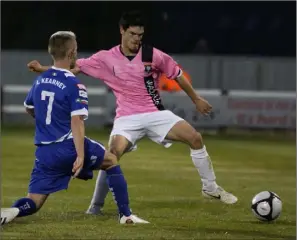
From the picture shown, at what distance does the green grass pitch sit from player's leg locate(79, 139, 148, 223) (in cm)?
16

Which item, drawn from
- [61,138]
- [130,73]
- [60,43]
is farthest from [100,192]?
[60,43]

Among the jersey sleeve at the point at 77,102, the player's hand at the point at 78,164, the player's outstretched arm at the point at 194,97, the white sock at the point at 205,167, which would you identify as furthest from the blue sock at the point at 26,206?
the player's outstretched arm at the point at 194,97

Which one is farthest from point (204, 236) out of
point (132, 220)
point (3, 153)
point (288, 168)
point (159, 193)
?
point (3, 153)

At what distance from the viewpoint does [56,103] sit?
909cm

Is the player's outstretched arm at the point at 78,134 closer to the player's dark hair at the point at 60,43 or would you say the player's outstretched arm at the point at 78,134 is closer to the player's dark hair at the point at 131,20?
the player's dark hair at the point at 60,43

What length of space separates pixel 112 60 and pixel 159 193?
7.63ft

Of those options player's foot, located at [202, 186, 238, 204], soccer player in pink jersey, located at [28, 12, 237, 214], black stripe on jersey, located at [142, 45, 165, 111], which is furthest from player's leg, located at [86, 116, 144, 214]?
player's foot, located at [202, 186, 238, 204]

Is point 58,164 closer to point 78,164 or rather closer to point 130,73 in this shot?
point 78,164

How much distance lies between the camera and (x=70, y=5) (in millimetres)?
25438

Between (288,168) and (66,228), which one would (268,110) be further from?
(66,228)

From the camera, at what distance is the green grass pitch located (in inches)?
365

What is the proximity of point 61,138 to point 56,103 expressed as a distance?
344 mm

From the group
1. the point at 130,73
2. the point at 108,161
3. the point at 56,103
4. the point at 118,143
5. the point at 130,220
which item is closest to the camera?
the point at 56,103

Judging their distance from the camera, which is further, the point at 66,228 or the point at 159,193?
the point at 159,193
